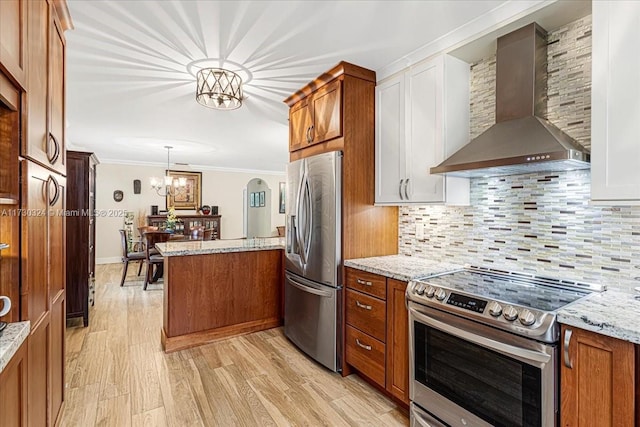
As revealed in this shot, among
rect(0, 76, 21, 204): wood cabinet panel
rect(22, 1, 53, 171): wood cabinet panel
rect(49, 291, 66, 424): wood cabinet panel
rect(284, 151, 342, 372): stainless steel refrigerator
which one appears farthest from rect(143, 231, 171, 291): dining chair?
rect(0, 76, 21, 204): wood cabinet panel

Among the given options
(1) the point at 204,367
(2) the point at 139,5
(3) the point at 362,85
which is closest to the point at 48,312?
(1) the point at 204,367

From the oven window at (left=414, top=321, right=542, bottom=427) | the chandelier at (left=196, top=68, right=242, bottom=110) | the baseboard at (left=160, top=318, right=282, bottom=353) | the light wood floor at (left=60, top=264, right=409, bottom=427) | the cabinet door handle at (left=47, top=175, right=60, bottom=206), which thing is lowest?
the light wood floor at (left=60, top=264, right=409, bottom=427)

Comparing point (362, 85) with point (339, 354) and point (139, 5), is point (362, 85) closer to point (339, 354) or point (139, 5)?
point (139, 5)

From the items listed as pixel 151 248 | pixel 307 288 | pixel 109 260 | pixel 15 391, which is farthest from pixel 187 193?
pixel 15 391

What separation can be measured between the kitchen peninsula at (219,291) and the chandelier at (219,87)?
4.53 feet

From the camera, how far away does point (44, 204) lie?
1453 mm

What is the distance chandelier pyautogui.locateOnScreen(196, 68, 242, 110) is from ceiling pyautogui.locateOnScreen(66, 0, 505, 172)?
10 cm

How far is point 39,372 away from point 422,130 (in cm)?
256

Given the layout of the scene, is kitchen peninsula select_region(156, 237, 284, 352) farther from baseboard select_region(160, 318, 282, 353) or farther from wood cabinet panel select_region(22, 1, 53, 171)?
wood cabinet panel select_region(22, 1, 53, 171)

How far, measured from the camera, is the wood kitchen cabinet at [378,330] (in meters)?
2.08

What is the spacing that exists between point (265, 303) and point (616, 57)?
3.25 meters

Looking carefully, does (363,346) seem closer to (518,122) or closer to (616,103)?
(518,122)

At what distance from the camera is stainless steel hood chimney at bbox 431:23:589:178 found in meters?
1.67

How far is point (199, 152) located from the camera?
6.46m
